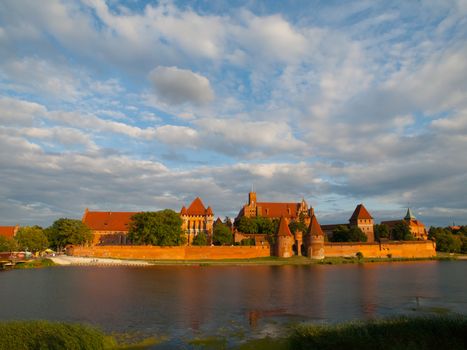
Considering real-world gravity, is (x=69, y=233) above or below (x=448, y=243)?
above

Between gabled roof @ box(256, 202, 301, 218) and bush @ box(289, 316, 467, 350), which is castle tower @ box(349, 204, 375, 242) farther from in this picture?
bush @ box(289, 316, 467, 350)

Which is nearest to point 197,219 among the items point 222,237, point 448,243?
point 222,237

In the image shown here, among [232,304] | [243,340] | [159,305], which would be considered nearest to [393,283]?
[232,304]

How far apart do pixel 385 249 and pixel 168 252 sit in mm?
37481

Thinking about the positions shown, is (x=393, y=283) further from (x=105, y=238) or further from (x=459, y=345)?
(x=105, y=238)

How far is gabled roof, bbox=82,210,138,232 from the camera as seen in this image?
83.0 metres

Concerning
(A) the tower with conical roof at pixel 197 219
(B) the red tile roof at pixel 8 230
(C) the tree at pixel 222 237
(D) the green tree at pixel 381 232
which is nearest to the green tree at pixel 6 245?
(B) the red tile roof at pixel 8 230

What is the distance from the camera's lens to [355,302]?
22.7 metres

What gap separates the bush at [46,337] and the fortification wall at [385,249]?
190ft

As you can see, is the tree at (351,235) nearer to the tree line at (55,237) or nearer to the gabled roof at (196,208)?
the gabled roof at (196,208)

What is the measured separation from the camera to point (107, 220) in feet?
278

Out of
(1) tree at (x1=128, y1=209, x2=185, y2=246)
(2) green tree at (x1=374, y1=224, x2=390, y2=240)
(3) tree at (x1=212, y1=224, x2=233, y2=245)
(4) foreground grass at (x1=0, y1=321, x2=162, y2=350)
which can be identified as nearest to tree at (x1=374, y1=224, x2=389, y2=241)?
(2) green tree at (x1=374, y1=224, x2=390, y2=240)

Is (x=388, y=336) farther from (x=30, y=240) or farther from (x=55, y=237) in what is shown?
(x=55, y=237)

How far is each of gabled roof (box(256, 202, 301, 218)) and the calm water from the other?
5777cm
